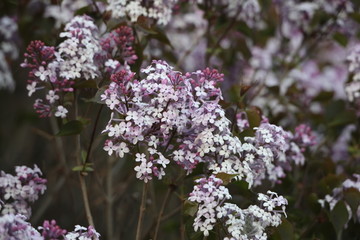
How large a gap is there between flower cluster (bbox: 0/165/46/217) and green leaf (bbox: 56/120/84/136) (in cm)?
16

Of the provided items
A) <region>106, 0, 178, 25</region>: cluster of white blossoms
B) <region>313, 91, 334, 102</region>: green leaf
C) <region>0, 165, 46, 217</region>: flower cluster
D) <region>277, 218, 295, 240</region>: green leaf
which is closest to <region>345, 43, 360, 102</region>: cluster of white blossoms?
<region>313, 91, 334, 102</region>: green leaf

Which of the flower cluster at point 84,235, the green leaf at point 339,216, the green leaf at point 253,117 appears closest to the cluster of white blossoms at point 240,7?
the green leaf at point 253,117

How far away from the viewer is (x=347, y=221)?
7.30ft

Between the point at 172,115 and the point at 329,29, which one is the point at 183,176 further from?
the point at 329,29

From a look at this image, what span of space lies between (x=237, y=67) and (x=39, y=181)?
1.85m

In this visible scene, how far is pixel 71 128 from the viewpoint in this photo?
2195mm

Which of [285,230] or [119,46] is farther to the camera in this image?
[119,46]

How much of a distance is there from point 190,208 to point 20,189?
2.08ft

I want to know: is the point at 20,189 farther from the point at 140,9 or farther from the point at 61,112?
the point at 140,9

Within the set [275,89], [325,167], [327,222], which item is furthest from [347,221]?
[275,89]

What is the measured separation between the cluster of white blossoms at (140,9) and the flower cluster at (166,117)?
456mm

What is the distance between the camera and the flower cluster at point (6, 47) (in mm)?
3203

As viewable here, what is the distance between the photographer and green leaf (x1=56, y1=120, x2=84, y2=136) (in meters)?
2.18

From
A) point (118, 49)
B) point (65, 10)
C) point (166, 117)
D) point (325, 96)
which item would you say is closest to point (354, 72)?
point (325, 96)
